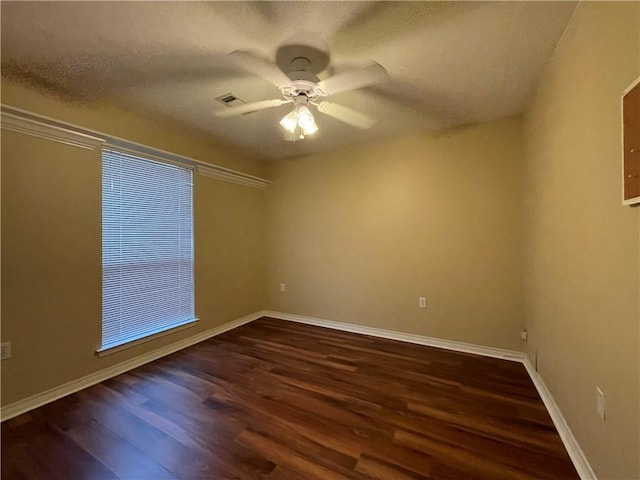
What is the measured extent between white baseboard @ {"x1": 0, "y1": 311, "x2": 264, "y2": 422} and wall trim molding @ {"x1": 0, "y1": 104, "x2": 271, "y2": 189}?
1885 mm

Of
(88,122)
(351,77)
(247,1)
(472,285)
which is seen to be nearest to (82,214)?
(88,122)

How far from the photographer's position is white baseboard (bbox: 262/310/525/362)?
104 inches

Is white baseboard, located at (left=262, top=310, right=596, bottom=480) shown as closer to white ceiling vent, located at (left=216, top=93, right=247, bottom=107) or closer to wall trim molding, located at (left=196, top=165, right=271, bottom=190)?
wall trim molding, located at (left=196, top=165, right=271, bottom=190)

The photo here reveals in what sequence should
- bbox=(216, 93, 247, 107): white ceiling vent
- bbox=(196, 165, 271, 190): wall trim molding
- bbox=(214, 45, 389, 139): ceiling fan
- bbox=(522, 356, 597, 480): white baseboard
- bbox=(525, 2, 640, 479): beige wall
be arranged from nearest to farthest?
bbox=(525, 2, 640, 479): beige wall
bbox=(522, 356, 597, 480): white baseboard
bbox=(214, 45, 389, 139): ceiling fan
bbox=(216, 93, 247, 107): white ceiling vent
bbox=(196, 165, 271, 190): wall trim molding

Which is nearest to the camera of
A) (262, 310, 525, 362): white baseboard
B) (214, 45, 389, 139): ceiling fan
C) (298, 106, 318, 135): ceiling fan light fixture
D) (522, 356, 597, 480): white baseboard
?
(522, 356, 597, 480): white baseboard

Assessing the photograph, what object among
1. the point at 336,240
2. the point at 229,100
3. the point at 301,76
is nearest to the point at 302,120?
the point at 301,76

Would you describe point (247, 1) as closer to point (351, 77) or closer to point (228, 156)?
point (351, 77)

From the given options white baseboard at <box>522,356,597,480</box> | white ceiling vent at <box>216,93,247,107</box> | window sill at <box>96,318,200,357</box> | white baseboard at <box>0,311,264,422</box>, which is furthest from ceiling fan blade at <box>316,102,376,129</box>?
white baseboard at <box>0,311,264,422</box>

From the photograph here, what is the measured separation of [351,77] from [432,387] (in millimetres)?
2318

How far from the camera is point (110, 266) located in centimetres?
239

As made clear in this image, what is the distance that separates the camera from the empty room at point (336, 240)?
1322 millimetres

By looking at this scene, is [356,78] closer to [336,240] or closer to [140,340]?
[336,240]

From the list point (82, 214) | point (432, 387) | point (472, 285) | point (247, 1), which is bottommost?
point (432, 387)

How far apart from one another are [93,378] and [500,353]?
3.70 m
